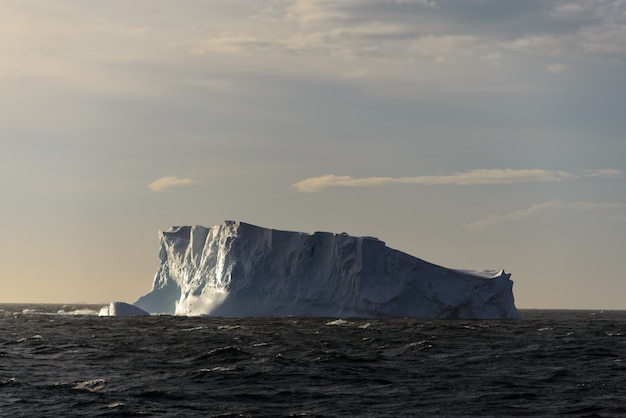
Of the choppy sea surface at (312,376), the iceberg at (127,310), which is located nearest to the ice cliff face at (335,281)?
the iceberg at (127,310)

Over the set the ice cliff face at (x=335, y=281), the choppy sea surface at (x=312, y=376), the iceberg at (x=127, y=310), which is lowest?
the choppy sea surface at (x=312, y=376)

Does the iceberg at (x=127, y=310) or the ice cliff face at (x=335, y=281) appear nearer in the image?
the ice cliff face at (x=335, y=281)

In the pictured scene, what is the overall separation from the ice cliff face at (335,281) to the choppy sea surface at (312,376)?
78.5 ft

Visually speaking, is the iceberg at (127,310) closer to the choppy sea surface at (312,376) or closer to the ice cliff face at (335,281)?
the ice cliff face at (335,281)

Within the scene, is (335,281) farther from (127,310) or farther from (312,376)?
(312,376)

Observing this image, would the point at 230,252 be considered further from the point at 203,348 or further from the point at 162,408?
the point at 162,408

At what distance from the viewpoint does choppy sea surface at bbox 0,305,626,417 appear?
67.6ft

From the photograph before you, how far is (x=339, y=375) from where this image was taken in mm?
26719

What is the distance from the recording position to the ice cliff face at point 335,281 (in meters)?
67.2

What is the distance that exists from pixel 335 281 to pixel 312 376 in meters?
41.4

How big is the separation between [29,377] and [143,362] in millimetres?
5076

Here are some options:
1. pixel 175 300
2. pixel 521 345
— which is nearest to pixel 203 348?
pixel 521 345

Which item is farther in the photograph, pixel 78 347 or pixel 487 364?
pixel 78 347

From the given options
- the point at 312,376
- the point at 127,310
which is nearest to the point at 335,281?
the point at 127,310
